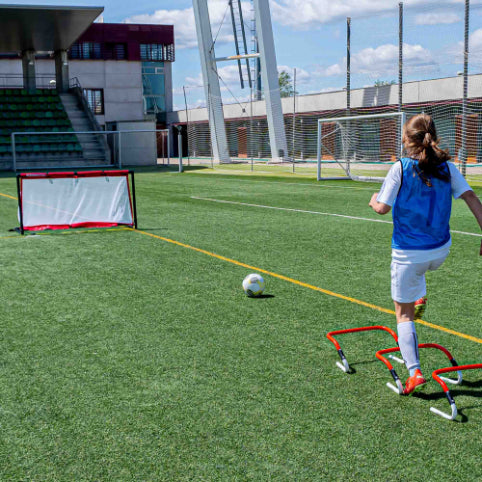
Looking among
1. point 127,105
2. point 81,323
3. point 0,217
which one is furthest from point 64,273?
point 127,105

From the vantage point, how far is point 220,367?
4.57 meters

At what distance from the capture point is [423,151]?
12.3 feet

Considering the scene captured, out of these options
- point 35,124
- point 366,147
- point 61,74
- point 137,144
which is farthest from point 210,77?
point 366,147

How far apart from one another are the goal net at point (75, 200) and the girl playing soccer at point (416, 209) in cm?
774

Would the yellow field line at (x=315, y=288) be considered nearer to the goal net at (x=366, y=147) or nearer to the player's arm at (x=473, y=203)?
the player's arm at (x=473, y=203)

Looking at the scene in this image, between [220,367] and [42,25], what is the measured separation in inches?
1302

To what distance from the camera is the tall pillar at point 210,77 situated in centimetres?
3916

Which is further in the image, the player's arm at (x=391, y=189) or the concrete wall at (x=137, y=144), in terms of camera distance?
the concrete wall at (x=137, y=144)

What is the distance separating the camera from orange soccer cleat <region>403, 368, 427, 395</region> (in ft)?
12.7

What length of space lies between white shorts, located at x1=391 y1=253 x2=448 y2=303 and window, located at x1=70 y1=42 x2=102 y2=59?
55.8m

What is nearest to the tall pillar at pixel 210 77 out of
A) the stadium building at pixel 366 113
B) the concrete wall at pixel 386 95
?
the stadium building at pixel 366 113

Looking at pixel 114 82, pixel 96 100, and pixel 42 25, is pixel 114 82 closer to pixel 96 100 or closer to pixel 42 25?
pixel 96 100

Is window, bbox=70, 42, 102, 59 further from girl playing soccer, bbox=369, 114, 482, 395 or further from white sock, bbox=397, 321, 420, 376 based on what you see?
white sock, bbox=397, 321, 420, 376

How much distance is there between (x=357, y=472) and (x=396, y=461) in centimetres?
24
